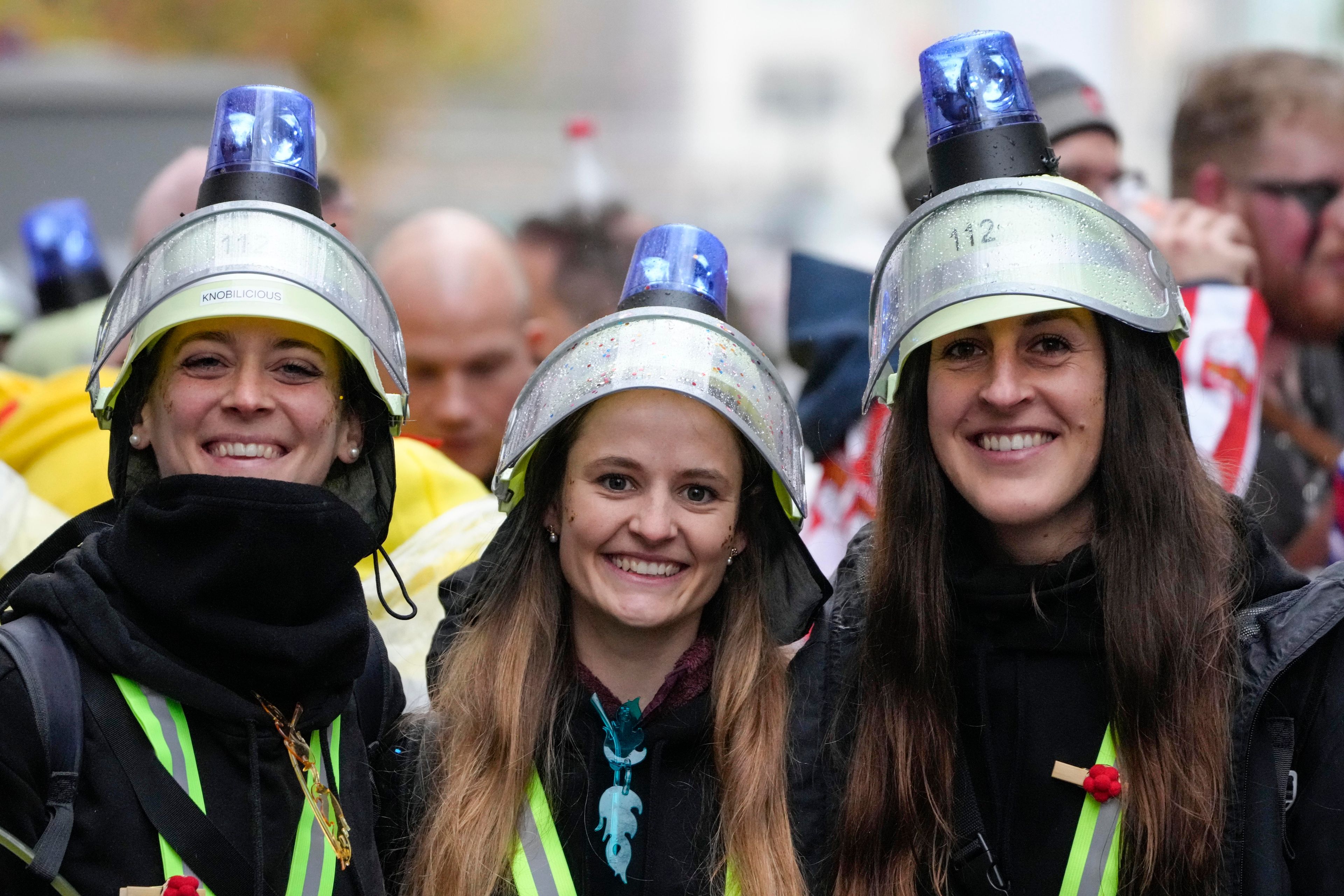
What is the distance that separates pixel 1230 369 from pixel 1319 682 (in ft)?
5.56

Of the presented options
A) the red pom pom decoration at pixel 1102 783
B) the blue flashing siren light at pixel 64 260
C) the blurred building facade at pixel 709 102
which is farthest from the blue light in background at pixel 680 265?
the blurred building facade at pixel 709 102

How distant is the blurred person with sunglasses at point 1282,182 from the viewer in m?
4.92

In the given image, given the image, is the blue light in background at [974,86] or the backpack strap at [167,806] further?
the blue light in background at [974,86]

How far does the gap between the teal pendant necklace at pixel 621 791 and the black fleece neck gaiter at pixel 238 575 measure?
622 millimetres

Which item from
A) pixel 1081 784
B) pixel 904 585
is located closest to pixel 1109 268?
pixel 904 585

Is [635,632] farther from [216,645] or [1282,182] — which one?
[1282,182]

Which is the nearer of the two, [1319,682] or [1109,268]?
[1319,682]

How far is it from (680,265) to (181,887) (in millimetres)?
1643

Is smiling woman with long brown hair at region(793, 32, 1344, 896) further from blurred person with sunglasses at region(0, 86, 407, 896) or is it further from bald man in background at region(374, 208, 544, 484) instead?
bald man in background at region(374, 208, 544, 484)

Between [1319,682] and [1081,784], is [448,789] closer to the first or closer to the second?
[1081,784]

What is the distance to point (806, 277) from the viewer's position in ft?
16.9

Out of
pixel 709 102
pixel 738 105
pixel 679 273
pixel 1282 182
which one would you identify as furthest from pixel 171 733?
pixel 738 105

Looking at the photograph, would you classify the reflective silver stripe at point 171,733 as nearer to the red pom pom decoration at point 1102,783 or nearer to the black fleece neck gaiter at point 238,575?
the black fleece neck gaiter at point 238,575

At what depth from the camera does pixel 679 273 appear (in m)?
3.40
